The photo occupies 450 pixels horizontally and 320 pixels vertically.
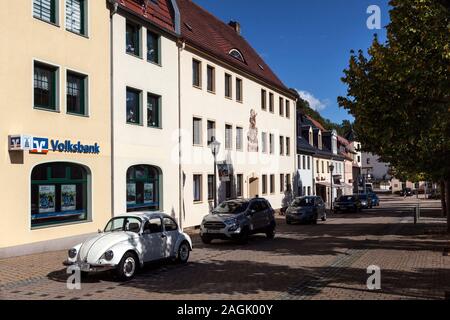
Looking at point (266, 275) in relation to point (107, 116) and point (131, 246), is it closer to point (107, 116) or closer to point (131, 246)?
point (131, 246)

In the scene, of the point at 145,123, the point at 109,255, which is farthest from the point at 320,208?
the point at 109,255

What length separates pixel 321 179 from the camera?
2064 inches

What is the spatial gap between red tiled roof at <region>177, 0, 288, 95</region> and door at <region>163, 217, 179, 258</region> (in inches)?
521

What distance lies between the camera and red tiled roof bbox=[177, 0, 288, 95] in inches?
1051

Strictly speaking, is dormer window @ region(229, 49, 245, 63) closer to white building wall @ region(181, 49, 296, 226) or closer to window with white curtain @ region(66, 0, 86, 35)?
white building wall @ region(181, 49, 296, 226)

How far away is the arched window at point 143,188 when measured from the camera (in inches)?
809

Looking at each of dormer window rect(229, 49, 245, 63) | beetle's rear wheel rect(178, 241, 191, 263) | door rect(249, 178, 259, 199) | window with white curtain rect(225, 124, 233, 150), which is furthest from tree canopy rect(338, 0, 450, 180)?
door rect(249, 178, 259, 199)

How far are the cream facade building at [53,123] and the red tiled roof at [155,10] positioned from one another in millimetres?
2121


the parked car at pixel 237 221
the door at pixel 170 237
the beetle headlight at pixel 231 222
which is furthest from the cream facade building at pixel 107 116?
the door at pixel 170 237

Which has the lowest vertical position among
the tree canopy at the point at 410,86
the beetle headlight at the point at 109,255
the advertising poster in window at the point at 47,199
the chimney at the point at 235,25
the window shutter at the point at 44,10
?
the beetle headlight at the point at 109,255

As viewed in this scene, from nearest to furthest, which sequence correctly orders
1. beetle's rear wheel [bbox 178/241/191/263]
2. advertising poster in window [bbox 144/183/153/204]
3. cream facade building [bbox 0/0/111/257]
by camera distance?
beetle's rear wheel [bbox 178/241/191/263] < cream facade building [bbox 0/0/111/257] < advertising poster in window [bbox 144/183/153/204]

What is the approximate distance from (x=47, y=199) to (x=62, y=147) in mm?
1828

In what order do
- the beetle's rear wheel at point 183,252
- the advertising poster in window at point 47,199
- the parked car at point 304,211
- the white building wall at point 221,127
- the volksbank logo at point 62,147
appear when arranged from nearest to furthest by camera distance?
the beetle's rear wheel at point 183,252 < the volksbank logo at point 62,147 < the advertising poster in window at point 47,199 < the white building wall at point 221,127 < the parked car at point 304,211

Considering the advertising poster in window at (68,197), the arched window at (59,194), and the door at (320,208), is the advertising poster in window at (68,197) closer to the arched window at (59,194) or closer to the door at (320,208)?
the arched window at (59,194)
